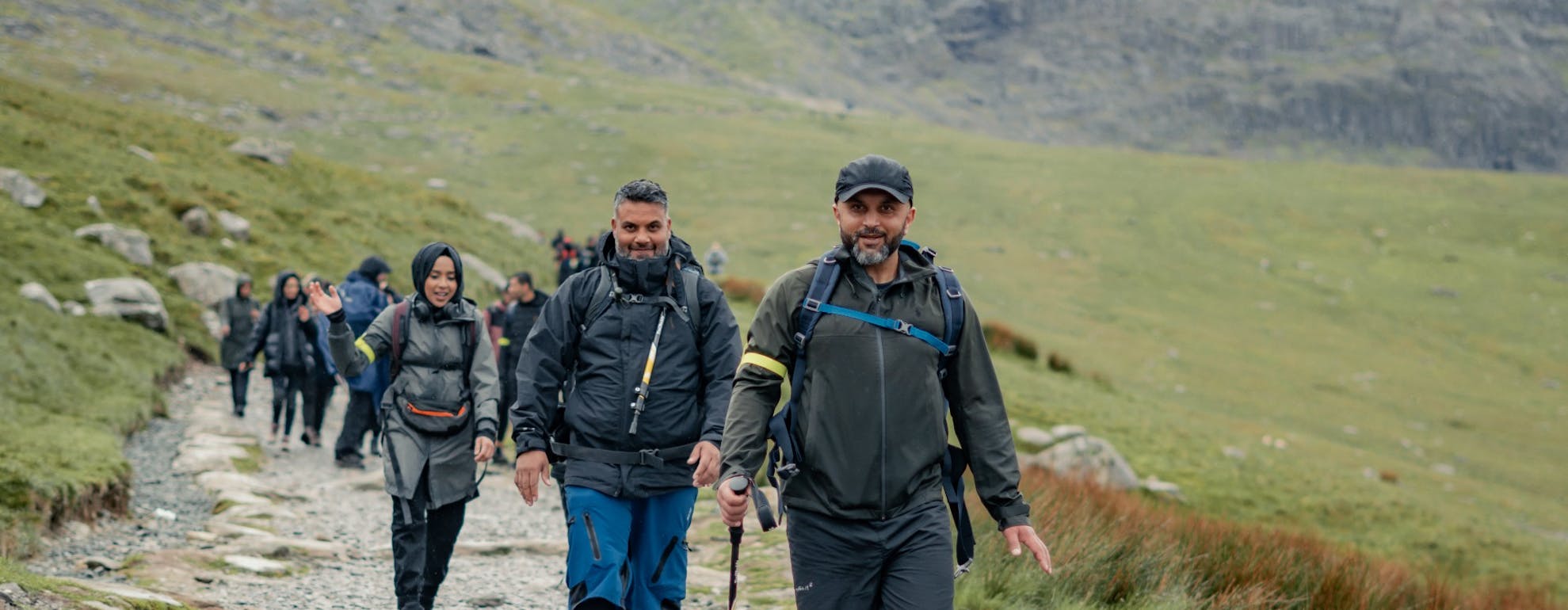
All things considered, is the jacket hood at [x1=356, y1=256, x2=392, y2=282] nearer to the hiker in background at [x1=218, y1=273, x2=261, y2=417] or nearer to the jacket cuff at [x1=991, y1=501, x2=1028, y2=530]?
the hiker in background at [x1=218, y1=273, x2=261, y2=417]

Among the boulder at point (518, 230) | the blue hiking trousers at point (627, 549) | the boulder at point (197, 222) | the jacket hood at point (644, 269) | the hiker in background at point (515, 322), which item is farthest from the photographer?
the boulder at point (518, 230)

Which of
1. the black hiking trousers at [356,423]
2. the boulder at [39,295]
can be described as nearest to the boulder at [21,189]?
the boulder at [39,295]

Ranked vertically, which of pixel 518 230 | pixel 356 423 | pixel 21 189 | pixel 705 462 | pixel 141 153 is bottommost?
pixel 356 423

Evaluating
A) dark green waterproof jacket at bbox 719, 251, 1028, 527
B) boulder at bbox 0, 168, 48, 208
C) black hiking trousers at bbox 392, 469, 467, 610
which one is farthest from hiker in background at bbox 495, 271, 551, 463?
boulder at bbox 0, 168, 48, 208

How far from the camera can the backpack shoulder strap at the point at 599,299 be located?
576 cm

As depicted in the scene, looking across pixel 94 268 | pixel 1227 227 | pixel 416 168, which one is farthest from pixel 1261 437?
pixel 416 168

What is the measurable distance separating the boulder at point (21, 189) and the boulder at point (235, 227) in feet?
13.3

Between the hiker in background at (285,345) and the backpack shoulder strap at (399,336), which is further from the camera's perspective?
the hiker in background at (285,345)

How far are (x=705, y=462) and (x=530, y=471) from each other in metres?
0.89

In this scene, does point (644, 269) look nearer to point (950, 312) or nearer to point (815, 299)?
point (815, 299)

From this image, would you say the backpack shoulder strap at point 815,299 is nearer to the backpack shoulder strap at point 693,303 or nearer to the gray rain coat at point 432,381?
the backpack shoulder strap at point 693,303

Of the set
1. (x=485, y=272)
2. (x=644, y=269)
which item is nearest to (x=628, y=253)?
(x=644, y=269)

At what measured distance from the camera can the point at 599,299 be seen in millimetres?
5781

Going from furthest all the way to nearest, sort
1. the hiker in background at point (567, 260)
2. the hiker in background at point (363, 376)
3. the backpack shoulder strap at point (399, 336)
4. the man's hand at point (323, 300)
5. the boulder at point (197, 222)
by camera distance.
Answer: the boulder at point (197, 222), the hiker in background at point (567, 260), the hiker in background at point (363, 376), the backpack shoulder strap at point (399, 336), the man's hand at point (323, 300)
